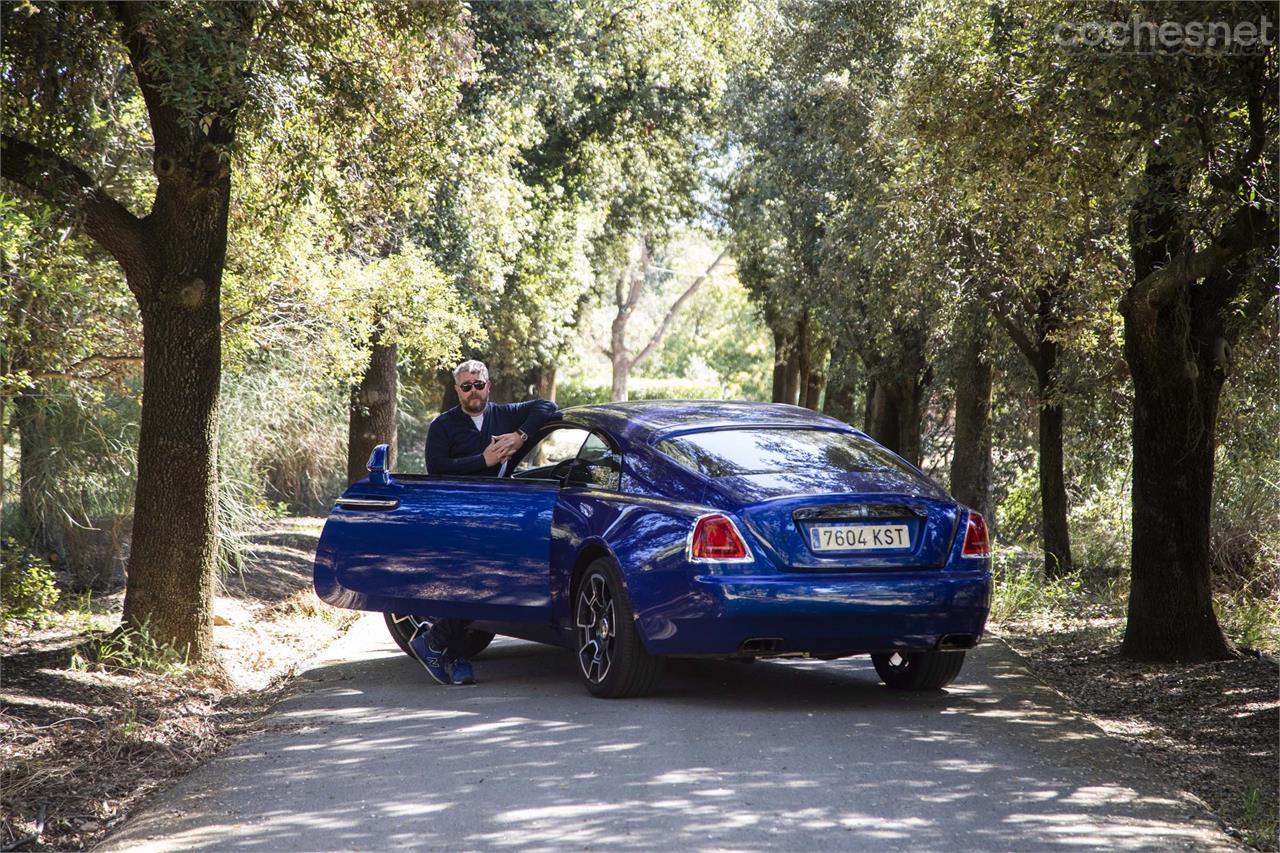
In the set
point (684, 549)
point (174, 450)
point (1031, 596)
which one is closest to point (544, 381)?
point (1031, 596)

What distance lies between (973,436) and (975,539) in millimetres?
12433

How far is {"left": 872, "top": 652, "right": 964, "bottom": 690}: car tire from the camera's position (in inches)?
333

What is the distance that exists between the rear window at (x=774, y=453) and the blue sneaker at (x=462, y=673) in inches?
77.7

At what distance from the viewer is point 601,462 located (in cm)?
859

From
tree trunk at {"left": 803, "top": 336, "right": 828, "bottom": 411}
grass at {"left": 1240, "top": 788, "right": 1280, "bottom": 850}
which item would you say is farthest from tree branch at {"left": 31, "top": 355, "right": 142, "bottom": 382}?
tree trunk at {"left": 803, "top": 336, "right": 828, "bottom": 411}

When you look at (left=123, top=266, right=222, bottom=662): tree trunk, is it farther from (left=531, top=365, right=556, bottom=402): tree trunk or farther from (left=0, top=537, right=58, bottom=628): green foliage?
(left=531, top=365, right=556, bottom=402): tree trunk

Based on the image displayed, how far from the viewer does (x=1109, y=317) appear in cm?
1442

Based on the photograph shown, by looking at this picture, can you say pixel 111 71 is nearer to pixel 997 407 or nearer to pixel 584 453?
pixel 584 453

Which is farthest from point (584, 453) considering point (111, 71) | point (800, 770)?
point (111, 71)

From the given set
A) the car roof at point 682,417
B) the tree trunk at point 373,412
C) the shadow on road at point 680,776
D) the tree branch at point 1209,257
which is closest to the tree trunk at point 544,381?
the tree trunk at point 373,412

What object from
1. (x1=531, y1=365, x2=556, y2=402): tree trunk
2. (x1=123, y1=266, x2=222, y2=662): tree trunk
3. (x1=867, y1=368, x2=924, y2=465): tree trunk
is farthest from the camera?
(x1=531, y1=365, x2=556, y2=402): tree trunk

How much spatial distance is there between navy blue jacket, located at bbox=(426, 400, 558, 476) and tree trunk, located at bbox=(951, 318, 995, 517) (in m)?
10.9

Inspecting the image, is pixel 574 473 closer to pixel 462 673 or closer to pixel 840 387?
pixel 462 673

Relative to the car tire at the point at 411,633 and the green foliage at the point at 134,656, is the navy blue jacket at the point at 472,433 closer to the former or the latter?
the car tire at the point at 411,633
